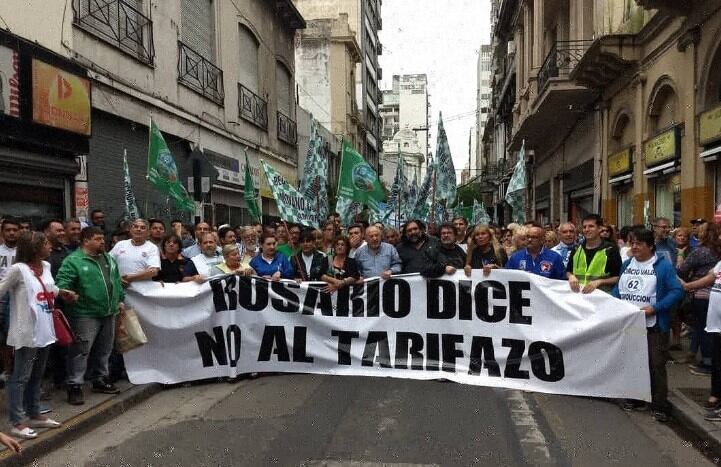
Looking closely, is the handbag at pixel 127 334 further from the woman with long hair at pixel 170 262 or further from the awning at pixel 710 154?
the awning at pixel 710 154

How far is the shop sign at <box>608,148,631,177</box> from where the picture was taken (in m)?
17.2

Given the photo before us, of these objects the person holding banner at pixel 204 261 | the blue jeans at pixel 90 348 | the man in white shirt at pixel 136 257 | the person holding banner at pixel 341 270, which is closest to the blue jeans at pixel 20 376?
the blue jeans at pixel 90 348

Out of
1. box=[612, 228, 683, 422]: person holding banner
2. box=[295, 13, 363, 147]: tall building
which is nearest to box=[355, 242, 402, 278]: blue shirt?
box=[612, 228, 683, 422]: person holding banner

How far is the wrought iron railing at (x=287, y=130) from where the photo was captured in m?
26.8

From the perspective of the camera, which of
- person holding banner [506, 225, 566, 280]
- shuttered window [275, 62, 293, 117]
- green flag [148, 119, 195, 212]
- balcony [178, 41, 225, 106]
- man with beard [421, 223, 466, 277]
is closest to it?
person holding banner [506, 225, 566, 280]

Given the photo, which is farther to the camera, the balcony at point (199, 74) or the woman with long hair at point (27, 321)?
the balcony at point (199, 74)

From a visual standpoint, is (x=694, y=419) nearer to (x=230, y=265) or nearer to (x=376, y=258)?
(x=376, y=258)

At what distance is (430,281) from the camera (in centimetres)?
752

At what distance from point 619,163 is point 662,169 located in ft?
11.7

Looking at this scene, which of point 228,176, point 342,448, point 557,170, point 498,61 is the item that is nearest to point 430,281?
point 342,448

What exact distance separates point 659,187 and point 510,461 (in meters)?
12.5

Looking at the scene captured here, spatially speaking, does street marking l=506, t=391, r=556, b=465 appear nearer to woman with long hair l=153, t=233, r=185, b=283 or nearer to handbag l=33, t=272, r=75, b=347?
handbag l=33, t=272, r=75, b=347

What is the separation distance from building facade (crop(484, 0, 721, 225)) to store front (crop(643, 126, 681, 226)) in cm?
2

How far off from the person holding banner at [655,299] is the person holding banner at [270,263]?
12.7ft
